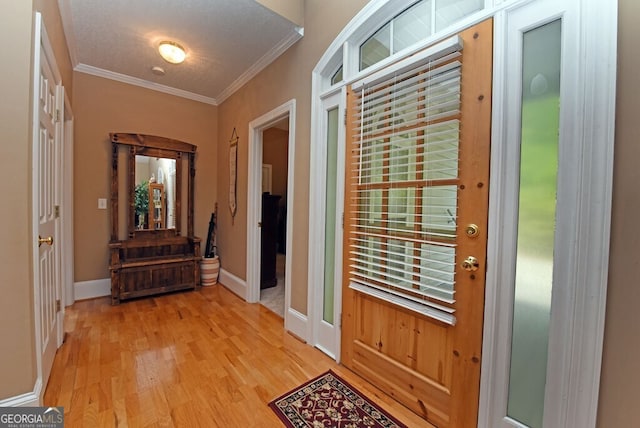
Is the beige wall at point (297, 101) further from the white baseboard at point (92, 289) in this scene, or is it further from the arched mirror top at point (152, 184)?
the white baseboard at point (92, 289)

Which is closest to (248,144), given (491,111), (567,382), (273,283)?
(273,283)

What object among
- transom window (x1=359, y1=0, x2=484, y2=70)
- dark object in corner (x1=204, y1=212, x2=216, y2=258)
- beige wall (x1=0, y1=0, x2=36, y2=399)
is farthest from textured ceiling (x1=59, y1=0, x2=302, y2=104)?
dark object in corner (x1=204, y1=212, x2=216, y2=258)

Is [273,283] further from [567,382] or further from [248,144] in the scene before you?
[567,382]

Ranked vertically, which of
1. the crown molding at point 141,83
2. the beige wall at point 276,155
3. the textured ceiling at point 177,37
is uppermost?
the textured ceiling at point 177,37

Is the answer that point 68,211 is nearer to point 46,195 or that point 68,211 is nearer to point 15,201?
point 46,195

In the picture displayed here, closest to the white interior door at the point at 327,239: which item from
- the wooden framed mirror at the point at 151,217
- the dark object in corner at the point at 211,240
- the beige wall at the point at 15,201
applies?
the beige wall at the point at 15,201

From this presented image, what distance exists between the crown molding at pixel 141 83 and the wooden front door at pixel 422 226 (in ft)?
9.48

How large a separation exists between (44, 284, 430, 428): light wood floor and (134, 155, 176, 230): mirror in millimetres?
1118

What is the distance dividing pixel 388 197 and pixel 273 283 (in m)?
2.71

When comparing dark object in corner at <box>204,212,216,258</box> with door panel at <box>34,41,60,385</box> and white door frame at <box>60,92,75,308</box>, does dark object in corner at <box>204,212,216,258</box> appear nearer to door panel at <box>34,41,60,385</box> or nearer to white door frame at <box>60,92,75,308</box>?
white door frame at <box>60,92,75,308</box>

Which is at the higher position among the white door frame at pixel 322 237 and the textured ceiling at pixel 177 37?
the textured ceiling at pixel 177 37

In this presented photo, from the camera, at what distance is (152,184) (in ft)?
11.8

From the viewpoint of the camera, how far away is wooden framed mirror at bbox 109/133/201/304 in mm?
3293

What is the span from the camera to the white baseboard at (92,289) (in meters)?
3.24
